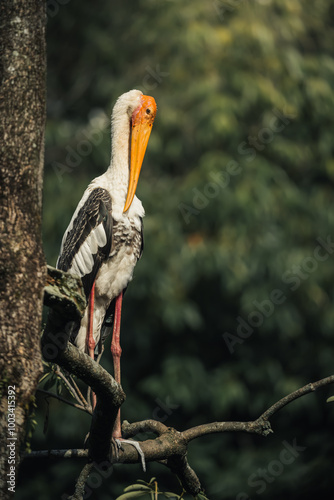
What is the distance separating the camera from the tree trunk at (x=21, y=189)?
1.74m

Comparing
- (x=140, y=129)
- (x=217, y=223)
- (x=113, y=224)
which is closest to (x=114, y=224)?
(x=113, y=224)

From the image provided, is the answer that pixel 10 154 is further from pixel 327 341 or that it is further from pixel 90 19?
pixel 90 19

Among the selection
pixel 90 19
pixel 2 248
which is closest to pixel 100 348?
pixel 2 248

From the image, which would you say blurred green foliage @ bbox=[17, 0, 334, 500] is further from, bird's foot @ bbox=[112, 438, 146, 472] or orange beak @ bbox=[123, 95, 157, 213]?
bird's foot @ bbox=[112, 438, 146, 472]

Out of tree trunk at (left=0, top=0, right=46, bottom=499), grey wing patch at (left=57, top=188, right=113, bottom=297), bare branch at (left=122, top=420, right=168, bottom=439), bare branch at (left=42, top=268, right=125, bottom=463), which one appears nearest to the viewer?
tree trunk at (left=0, top=0, right=46, bottom=499)

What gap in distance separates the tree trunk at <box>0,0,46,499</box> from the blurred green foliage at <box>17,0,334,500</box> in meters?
4.29

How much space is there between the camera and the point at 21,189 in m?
1.80

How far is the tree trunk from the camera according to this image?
5.69ft

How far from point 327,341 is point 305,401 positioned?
26.3 inches

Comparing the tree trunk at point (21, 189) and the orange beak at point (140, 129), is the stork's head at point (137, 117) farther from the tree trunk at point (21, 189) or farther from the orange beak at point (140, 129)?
the tree trunk at point (21, 189)

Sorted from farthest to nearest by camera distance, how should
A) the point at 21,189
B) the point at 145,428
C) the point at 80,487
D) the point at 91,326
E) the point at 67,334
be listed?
1. the point at 91,326
2. the point at 145,428
3. the point at 80,487
4. the point at 67,334
5. the point at 21,189

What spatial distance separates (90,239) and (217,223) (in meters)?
2.99

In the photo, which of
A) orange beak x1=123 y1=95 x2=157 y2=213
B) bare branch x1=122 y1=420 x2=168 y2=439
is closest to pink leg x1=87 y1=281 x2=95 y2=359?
orange beak x1=123 y1=95 x2=157 y2=213

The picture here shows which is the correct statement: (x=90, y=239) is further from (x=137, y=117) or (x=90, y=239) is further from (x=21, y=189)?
(x=21, y=189)
